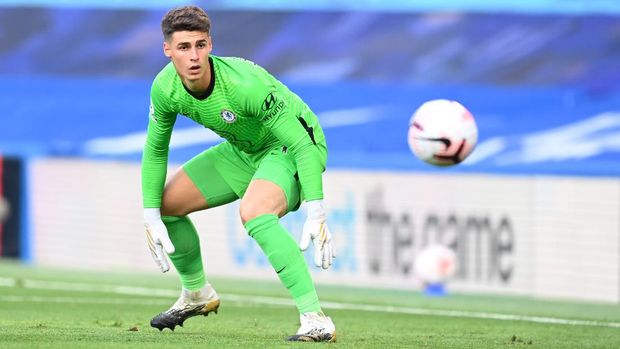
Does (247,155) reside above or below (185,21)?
below

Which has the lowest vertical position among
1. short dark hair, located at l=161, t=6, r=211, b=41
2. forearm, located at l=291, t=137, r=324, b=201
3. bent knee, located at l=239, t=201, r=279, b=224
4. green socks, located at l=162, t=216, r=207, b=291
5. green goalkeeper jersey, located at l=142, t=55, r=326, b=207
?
green socks, located at l=162, t=216, r=207, b=291

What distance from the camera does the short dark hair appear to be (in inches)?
299

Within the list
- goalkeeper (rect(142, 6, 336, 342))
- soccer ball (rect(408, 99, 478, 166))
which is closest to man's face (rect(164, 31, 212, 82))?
goalkeeper (rect(142, 6, 336, 342))

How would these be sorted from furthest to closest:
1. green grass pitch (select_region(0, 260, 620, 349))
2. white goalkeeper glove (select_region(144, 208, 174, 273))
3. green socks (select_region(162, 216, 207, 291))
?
green socks (select_region(162, 216, 207, 291)), white goalkeeper glove (select_region(144, 208, 174, 273)), green grass pitch (select_region(0, 260, 620, 349))

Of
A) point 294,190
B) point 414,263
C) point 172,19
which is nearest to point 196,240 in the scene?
point 294,190

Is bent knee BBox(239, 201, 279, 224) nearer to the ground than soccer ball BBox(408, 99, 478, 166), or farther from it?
nearer to the ground

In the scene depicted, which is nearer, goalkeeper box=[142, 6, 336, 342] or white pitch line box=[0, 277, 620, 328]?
goalkeeper box=[142, 6, 336, 342]

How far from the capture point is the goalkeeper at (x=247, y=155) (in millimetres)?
7613

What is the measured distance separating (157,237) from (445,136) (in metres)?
2.74

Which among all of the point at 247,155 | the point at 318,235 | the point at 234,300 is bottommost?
the point at 234,300

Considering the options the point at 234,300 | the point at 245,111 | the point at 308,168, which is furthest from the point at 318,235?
the point at 234,300

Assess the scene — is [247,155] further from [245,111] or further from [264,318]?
[264,318]

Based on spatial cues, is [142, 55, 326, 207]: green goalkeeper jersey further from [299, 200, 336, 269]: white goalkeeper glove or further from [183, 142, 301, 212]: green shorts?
[183, 142, 301, 212]: green shorts

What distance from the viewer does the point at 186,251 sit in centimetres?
849
